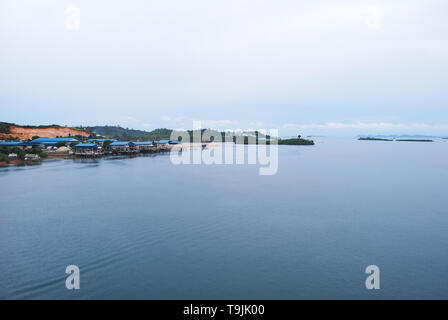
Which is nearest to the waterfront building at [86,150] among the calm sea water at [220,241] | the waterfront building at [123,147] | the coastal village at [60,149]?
the coastal village at [60,149]

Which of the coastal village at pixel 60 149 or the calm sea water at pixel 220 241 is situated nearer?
the calm sea water at pixel 220 241

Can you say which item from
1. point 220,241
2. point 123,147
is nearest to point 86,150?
point 123,147

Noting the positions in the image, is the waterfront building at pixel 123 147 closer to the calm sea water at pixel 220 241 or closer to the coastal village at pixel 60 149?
the coastal village at pixel 60 149

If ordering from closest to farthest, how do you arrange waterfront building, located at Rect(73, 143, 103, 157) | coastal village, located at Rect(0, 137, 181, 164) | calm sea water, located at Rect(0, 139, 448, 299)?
calm sea water, located at Rect(0, 139, 448, 299), coastal village, located at Rect(0, 137, 181, 164), waterfront building, located at Rect(73, 143, 103, 157)

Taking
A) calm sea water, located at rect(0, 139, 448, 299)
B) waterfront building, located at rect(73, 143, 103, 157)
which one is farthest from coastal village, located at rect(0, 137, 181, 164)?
calm sea water, located at rect(0, 139, 448, 299)

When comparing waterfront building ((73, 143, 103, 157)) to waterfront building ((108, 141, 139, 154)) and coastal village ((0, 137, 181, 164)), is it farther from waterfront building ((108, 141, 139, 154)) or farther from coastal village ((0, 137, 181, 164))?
waterfront building ((108, 141, 139, 154))

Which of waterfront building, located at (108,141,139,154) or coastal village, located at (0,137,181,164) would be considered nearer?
coastal village, located at (0,137,181,164)
